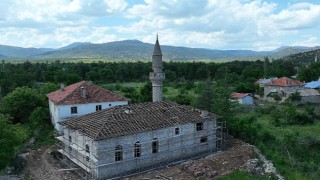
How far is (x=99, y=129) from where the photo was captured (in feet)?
85.5

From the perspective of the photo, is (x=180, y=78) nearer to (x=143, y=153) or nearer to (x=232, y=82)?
(x=232, y=82)

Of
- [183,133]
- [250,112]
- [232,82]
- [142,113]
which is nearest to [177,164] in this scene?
[183,133]

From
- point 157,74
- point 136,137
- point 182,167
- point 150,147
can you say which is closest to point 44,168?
point 136,137

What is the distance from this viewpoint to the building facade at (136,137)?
1013 inches

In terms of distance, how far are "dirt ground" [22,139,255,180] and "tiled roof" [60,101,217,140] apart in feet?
10.1

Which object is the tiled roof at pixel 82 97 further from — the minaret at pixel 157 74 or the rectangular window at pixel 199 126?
the rectangular window at pixel 199 126

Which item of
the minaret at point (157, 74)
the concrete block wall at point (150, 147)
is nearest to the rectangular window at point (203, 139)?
the concrete block wall at point (150, 147)

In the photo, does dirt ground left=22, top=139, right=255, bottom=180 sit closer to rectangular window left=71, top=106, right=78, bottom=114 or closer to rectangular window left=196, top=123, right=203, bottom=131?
rectangular window left=196, top=123, right=203, bottom=131

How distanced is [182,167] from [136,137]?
4.01 meters

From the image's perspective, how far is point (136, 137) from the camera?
1059 inches

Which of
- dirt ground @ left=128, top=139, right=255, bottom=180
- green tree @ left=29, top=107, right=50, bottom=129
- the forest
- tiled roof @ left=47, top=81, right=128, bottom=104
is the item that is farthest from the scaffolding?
green tree @ left=29, top=107, right=50, bottom=129

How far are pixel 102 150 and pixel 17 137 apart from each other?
6.64 metres

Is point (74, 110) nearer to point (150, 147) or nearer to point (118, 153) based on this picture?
point (150, 147)

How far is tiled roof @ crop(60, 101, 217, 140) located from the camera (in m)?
26.3
